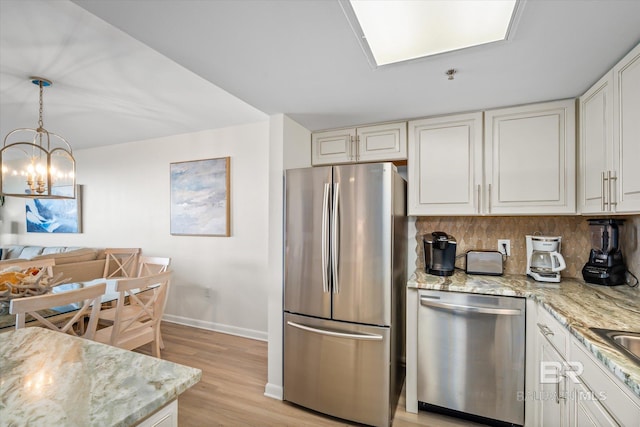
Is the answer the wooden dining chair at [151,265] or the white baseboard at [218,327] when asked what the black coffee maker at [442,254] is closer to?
the white baseboard at [218,327]

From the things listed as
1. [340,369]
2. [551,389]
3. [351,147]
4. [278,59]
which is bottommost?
[340,369]

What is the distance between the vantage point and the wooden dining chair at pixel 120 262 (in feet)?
12.2

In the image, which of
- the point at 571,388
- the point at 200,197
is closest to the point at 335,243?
the point at 571,388

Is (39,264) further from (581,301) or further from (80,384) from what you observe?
(581,301)

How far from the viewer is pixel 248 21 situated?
1.25 meters

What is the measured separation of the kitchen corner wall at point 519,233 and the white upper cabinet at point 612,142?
1.19ft

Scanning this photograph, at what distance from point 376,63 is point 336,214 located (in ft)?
3.12

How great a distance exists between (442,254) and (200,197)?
112 inches

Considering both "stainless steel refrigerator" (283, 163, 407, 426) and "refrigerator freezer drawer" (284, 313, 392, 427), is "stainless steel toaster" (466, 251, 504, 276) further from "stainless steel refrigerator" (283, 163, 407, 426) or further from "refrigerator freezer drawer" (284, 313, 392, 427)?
"refrigerator freezer drawer" (284, 313, 392, 427)

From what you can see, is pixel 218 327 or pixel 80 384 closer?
pixel 80 384

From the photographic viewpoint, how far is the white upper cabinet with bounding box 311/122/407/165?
2.44 m

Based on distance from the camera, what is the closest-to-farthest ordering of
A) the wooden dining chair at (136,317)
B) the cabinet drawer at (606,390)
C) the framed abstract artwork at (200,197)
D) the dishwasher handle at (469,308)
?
the cabinet drawer at (606,390), the dishwasher handle at (469,308), the wooden dining chair at (136,317), the framed abstract artwork at (200,197)

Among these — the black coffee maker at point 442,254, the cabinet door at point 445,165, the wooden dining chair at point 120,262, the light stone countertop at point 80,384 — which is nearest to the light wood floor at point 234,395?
the black coffee maker at point 442,254

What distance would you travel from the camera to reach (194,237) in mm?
3719
